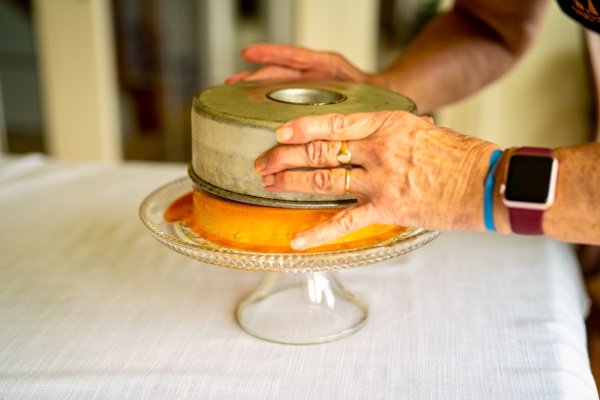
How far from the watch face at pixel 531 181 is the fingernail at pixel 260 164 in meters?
0.30

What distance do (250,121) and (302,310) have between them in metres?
0.33

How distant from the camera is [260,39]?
10.3 feet

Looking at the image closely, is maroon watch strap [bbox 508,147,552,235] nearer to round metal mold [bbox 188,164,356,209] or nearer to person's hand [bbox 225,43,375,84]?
round metal mold [bbox 188,164,356,209]

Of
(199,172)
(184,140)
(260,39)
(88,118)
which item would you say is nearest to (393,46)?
(260,39)

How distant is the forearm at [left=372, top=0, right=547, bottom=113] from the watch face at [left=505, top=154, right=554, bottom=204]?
63 cm

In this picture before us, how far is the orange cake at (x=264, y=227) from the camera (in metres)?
0.84

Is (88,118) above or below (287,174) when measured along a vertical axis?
below

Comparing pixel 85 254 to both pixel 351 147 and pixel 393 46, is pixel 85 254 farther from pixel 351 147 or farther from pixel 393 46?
pixel 393 46

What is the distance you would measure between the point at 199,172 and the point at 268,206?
136 millimetres

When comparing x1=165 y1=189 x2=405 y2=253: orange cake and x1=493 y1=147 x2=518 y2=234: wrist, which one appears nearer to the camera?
x1=493 y1=147 x2=518 y2=234: wrist

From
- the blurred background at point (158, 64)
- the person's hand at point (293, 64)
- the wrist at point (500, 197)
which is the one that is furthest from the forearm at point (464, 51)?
the blurred background at point (158, 64)

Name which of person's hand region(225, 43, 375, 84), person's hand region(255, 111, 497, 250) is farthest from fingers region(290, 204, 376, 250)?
person's hand region(225, 43, 375, 84)

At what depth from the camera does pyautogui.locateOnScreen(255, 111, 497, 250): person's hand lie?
29.3 inches

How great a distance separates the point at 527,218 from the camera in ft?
2.36
